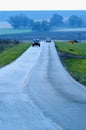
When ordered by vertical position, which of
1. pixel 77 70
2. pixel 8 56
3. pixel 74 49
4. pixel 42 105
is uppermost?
pixel 42 105

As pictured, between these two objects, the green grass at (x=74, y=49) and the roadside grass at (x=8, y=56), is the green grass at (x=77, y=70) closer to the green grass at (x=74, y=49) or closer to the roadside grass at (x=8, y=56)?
the roadside grass at (x=8, y=56)

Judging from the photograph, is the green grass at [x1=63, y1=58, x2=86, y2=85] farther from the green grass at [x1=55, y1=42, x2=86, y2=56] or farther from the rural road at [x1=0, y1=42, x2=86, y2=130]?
the green grass at [x1=55, y1=42, x2=86, y2=56]

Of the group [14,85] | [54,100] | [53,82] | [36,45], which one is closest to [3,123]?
[54,100]

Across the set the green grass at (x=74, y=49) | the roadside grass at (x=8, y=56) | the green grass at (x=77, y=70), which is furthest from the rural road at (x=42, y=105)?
the green grass at (x=74, y=49)

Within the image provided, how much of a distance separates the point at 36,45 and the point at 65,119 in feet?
303

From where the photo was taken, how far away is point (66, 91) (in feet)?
79.8

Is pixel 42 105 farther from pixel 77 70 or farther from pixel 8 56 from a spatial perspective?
pixel 8 56

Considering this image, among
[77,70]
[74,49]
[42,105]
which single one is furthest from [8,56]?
[42,105]

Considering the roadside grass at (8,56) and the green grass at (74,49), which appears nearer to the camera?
the roadside grass at (8,56)

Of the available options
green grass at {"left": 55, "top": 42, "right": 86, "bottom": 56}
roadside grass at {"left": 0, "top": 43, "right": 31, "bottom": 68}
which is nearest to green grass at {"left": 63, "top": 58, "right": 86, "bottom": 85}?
roadside grass at {"left": 0, "top": 43, "right": 31, "bottom": 68}

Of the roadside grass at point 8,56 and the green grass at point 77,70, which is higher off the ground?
the green grass at point 77,70

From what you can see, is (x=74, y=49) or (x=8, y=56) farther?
(x=74, y=49)

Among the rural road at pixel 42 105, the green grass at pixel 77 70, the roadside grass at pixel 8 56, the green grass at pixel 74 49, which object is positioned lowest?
the green grass at pixel 74 49

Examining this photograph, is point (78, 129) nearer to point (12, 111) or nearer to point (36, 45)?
point (12, 111)
